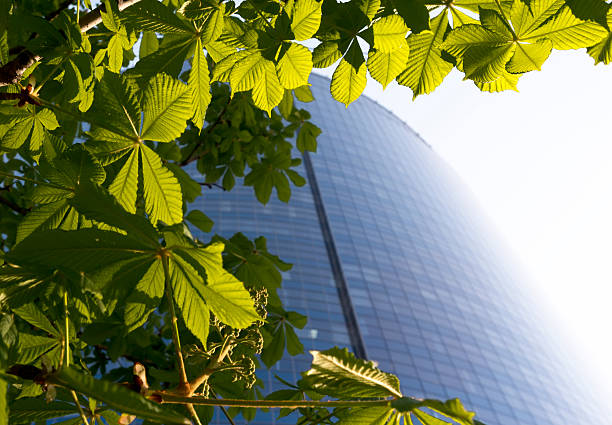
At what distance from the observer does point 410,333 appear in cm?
3319

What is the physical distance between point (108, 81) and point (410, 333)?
34.6 metres

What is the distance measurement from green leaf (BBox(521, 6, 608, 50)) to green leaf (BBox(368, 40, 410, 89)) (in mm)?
347

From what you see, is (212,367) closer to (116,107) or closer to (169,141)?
(169,141)

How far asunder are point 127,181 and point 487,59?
1.08 meters

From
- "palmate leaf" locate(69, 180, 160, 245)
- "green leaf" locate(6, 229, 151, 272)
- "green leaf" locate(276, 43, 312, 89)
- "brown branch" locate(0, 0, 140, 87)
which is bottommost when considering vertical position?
"green leaf" locate(6, 229, 151, 272)

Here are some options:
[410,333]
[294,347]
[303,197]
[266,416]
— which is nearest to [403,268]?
[410,333]

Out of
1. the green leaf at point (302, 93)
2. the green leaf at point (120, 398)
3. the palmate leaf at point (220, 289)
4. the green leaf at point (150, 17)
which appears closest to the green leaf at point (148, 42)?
the green leaf at point (302, 93)

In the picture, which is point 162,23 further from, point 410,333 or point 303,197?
point 303,197

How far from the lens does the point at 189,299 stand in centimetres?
101

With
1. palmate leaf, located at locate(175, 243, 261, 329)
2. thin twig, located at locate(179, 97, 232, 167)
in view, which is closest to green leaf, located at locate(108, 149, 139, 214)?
palmate leaf, located at locate(175, 243, 261, 329)

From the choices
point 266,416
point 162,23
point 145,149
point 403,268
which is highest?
point 403,268

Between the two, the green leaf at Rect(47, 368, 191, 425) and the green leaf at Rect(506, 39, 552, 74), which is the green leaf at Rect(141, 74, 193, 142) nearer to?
Result: the green leaf at Rect(47, 368, 191, 425)

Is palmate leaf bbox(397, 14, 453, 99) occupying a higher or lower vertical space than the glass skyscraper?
lower

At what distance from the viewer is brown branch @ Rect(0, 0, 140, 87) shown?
1.50 meters
